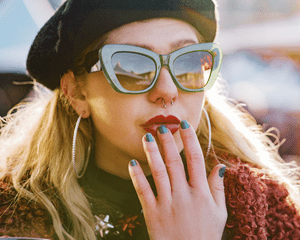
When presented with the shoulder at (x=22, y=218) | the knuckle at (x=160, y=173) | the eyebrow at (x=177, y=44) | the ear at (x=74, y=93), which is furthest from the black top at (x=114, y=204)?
the eyebrow at (x=177, y=44)

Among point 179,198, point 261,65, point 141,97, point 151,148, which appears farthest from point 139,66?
point 261,65

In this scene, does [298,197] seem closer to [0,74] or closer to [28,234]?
[28,234]

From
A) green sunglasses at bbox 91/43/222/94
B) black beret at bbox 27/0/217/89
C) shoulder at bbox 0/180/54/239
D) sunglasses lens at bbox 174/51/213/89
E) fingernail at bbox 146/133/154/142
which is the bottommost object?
shoulder at bbox 0/180/54/239

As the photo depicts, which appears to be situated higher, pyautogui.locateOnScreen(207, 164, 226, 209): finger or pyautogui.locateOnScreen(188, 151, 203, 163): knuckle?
pyautogui.locateOnScreen(188, 151, 203, 163): knuckle

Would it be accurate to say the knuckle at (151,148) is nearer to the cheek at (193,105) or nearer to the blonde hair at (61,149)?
the cheek at (193,105)

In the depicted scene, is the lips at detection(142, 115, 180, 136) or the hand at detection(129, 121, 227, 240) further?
the lips at detection(142, 115, 180, 136)

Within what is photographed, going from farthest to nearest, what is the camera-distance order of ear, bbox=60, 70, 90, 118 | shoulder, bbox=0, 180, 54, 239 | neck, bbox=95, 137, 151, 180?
neck, bbox=95, 137, 151, 180
ear, bbox=60, 70, 90, 118
shoulder, bbox=0, 180, 54, 239

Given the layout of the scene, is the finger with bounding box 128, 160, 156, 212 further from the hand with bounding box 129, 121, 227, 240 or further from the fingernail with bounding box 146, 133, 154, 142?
the fingernail with bounding box 146, 133, 154, 142

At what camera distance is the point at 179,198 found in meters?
1.04

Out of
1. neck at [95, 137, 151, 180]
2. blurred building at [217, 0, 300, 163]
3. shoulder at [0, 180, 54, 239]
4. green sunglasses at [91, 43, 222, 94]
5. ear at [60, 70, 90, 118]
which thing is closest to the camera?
green sunglasses at [91, 43, 222, 94]

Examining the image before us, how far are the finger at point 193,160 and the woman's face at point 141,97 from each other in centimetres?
13

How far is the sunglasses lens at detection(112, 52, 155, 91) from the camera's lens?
3.68 ft

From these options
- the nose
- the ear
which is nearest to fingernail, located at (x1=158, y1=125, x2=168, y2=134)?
the nose

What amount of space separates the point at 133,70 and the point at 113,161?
661 mm
